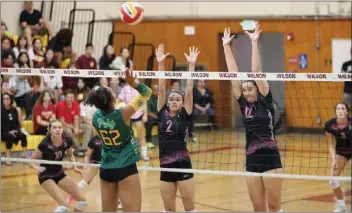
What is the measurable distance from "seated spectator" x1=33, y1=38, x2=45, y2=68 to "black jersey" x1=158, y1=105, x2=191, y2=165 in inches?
376

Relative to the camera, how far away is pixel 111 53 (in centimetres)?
1892

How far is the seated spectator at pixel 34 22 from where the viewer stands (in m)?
19.1

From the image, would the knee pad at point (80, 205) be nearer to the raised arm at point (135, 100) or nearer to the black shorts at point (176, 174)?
the black shorts at point (176, 174)

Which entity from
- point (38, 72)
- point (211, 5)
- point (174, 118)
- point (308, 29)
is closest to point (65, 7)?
point (211, 5)

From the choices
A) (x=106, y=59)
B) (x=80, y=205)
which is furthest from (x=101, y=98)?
(x=106, y=59)

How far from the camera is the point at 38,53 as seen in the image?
17453mm

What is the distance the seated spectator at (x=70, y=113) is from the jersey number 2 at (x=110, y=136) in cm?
863

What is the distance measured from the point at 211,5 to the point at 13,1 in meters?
6.27

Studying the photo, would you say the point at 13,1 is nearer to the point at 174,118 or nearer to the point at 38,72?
the point at 38,72

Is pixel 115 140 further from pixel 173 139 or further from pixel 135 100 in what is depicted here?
pixel 173 139

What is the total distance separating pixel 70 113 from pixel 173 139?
7.77 m

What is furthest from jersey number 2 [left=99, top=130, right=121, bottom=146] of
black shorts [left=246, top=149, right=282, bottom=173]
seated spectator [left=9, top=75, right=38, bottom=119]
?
seated spectator [left=9, top=75, right=38, bottom=119]

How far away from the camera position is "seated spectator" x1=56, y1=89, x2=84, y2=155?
15375 mm

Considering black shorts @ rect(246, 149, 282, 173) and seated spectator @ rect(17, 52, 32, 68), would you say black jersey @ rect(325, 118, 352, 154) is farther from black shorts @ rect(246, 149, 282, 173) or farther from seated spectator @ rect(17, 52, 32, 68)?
seated spectator @ rect(17, 52, 32, 68)
